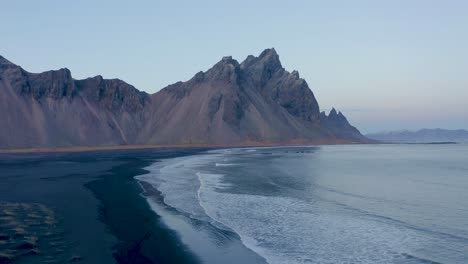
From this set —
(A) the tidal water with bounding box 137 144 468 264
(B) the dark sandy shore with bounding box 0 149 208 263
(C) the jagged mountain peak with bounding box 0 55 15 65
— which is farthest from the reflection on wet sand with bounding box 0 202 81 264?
(C) the jagged mountain peak with bounding box 0 55 15 65

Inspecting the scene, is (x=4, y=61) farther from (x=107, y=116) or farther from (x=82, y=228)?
(x=82, y=228)

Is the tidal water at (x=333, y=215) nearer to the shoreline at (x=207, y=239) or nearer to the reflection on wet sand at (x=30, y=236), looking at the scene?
the shoreline at (x=207, y=239)

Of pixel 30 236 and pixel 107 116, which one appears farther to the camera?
pixel 107 116

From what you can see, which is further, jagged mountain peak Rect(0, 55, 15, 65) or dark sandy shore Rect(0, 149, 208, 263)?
jagged mountain peak Rect(0, 55, 15, 65)

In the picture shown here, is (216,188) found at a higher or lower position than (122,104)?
lower

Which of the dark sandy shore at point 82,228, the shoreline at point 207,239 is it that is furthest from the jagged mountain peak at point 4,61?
the shoreline at point 207,239

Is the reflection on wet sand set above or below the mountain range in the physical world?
below

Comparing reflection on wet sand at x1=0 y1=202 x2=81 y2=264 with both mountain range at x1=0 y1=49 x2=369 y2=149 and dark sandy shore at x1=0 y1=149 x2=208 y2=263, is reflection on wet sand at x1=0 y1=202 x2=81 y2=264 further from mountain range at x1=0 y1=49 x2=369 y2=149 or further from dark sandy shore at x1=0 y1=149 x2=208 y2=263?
mountain range at x1=0 y1=49 x2=369 y2=149

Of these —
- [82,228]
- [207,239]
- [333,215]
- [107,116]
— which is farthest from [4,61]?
[207,239]

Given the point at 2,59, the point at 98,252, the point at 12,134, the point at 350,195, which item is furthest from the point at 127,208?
the point at 2,59

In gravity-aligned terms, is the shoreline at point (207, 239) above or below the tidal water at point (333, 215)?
below

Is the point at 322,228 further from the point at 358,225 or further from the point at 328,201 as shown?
the point at 328,201
